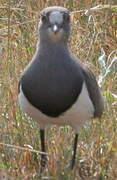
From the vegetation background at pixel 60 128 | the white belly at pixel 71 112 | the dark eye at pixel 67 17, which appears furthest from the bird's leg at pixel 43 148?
the dark eye at pixel 67 17

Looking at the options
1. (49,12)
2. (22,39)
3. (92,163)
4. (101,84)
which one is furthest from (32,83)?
(22,39)

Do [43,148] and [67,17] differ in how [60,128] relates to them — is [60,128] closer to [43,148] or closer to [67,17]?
[43,148]

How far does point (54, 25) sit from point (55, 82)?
0.31 meters

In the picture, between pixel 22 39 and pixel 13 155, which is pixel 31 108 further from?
pixel 22 39

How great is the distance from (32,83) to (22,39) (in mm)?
2259

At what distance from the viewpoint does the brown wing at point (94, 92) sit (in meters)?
4.46

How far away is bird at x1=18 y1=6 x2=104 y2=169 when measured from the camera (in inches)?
169

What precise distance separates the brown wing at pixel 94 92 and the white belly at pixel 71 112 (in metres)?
0.07

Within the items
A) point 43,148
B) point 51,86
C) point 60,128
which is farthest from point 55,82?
point 60,128

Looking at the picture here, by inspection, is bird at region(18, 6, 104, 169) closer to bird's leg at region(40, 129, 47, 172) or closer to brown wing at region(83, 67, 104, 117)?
brown wing at region(83, 67, 104, 117)

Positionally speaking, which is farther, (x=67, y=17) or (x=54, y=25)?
(x=67, y=17)

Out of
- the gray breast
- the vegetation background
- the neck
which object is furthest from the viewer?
the vegetation background

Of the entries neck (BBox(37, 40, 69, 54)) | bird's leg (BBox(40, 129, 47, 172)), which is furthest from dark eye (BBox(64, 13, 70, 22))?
bird's leg (BBox(40, 129, 47, 172))

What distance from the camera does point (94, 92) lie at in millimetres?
4555
